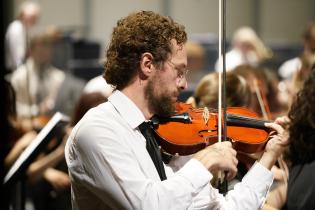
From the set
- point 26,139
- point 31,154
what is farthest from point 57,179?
point 31,154

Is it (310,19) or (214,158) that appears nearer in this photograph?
(214,158)

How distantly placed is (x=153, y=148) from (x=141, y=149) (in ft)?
0.21

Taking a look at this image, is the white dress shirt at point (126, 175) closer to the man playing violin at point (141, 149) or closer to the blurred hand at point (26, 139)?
the man playing violin at point (141, 149)

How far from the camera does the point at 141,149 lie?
1.94 m

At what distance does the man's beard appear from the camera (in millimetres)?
2008

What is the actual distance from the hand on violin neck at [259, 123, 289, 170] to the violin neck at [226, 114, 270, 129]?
2cm

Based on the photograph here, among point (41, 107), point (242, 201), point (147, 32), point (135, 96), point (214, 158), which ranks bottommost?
point (41, 107)

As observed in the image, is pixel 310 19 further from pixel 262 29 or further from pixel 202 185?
pixel 202 185

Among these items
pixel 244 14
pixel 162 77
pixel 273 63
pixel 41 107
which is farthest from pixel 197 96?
pixel 244 14

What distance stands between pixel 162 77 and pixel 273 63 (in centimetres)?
392

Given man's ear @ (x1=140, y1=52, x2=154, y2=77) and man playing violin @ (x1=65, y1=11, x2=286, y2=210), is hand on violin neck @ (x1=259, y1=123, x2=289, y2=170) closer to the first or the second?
man playing violin @ (x1=65, y1=11, x2=286, y2=210)

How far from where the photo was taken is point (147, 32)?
202 centimetres

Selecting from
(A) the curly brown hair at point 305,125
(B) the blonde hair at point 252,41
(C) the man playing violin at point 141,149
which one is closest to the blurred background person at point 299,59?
(B) the blonde hair at point 252,41

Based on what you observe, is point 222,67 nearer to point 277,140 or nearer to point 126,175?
point 277,140
